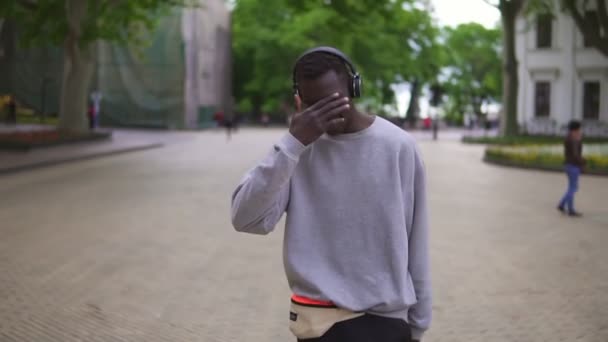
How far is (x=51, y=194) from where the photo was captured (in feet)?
48.4

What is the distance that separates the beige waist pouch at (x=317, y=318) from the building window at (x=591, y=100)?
4284 centimetres

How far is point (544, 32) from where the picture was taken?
150 ft

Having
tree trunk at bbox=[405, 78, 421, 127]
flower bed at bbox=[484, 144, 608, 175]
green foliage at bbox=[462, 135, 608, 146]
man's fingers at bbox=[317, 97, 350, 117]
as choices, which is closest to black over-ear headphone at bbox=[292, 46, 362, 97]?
man's fingers at bbox=[317, 97, 350, 117]

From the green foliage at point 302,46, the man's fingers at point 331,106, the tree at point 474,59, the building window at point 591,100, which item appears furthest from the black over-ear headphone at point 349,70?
the tree at point 474,59

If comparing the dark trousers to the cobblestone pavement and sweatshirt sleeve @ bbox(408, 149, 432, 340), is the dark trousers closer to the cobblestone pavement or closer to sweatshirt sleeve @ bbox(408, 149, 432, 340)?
sweatshirt sleeve @ bbox(408, 149, 432, 340)

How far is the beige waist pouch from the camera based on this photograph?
251 centimetres

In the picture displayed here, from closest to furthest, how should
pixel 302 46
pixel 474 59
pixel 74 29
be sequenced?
pixel 74 29, pixel 302 46, pixel 474 59

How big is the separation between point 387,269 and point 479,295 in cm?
446

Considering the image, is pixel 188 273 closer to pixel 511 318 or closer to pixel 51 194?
pixel 511 318

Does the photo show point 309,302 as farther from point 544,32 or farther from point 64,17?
point 544,32

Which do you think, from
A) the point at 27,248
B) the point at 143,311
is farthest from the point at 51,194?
the point at 143,311

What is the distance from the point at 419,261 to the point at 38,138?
25.8 meters

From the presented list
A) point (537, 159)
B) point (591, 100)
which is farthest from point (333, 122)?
point (591, 100)

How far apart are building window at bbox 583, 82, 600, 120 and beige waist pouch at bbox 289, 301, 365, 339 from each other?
42.8 metres
